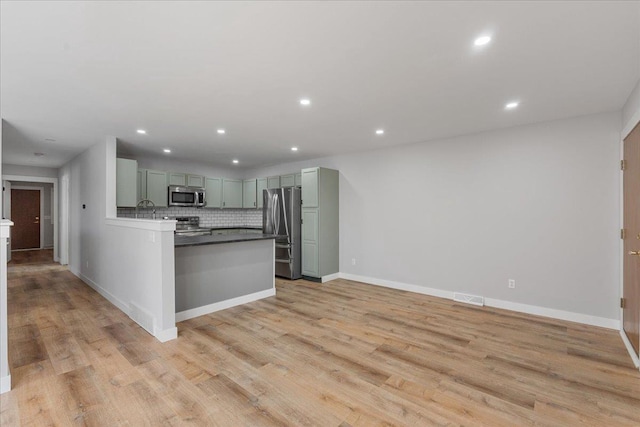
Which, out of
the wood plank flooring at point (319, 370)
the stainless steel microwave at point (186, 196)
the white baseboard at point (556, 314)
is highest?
the stainless steel microwave at point (186, 196)

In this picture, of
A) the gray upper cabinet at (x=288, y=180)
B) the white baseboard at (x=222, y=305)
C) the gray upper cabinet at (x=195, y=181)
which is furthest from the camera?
the gray upper cabinet at (x=195, y=181)

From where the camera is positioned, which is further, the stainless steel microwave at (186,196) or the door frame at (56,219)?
the door frame at (56,219)

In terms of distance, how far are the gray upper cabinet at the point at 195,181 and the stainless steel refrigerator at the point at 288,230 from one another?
186 cm

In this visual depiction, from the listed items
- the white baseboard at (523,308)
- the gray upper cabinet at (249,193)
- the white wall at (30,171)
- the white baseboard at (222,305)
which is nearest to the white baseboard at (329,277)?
the white baseboard at (523,308)

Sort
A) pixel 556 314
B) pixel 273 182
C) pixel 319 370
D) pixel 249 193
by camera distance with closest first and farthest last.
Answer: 1. pixel 319 370
2. pixel 556 314
3. pixel 273 182
4. pixel 249 193

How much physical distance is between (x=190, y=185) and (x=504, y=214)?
19.2ft

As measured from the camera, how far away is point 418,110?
336 cm

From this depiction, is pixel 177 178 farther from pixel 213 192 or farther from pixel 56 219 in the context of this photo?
pixel 56 219

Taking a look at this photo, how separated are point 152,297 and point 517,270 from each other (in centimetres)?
448

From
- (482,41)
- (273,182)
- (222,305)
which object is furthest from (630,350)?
(273,182)

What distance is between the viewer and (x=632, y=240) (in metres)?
2.86

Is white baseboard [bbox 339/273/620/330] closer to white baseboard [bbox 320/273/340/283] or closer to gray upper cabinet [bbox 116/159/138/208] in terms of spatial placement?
white baseboard [bbox 320/273/340/283]

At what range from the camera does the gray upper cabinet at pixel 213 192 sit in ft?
22.4

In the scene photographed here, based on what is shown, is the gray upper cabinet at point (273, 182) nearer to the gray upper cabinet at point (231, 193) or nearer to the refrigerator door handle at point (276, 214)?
the refrigerator door handle at point (276, 214)
